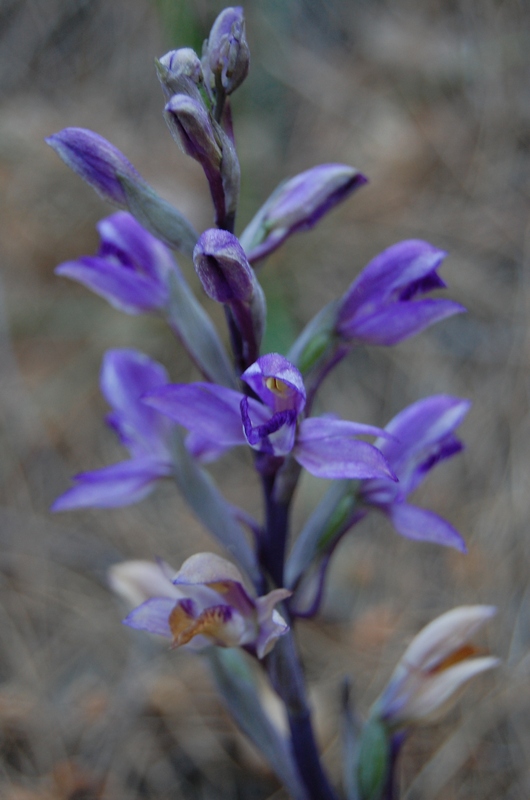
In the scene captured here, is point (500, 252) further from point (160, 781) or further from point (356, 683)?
point (160, 781)

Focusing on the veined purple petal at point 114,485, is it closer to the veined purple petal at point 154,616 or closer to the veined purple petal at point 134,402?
the veined purple petal at point 134,402

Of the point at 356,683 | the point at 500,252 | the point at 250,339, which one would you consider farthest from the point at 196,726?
the point at 500,252

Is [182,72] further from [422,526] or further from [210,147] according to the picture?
[422,526]

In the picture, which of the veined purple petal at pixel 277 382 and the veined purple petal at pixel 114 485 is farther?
the veined purple petal at pixel 114 485

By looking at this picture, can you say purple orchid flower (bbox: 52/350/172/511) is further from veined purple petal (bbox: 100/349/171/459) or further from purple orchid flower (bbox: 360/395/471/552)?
purple orchid flower (bbox: 360/395/471/552)

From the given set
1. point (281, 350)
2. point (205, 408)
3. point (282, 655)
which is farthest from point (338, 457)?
point (281, 350)

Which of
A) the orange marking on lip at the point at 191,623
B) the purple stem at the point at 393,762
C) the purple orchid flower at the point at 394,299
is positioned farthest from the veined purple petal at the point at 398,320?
the purple stem at the point at 393,762
